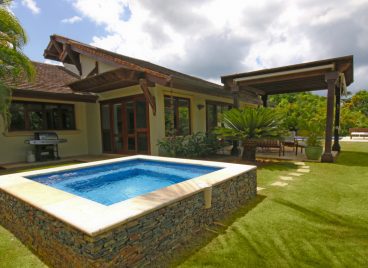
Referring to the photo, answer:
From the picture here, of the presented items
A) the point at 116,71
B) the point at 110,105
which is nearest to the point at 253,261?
the point at 116,71

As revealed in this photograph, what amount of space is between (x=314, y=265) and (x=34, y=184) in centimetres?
460

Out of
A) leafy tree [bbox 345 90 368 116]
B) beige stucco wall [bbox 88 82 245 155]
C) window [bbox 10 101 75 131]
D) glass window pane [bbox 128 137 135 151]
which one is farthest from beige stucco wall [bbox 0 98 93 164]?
leafy tree [bbox 345 90 368 116]

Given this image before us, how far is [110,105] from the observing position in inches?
468

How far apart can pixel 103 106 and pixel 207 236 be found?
1074cm

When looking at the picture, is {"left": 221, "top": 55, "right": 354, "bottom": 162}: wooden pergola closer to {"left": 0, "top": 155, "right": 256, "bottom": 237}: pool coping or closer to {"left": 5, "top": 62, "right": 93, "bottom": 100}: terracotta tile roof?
{"left": 0, "top": 155, "right": 256, "bottom": 237}: pool coping

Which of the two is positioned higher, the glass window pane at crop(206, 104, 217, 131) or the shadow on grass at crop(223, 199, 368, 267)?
the glass window pane at crop(206, 104, 217, 131)

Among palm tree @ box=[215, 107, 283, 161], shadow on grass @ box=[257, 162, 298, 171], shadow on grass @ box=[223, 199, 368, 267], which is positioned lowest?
shadow on grass @ box=[223, 199, 368, 267]

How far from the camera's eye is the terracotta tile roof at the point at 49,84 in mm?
9398

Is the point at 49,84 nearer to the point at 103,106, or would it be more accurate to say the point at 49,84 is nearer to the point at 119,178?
the point at 103,106

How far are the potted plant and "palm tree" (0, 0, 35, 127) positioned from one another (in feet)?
35.7

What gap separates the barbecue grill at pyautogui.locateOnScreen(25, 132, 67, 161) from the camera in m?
10.1

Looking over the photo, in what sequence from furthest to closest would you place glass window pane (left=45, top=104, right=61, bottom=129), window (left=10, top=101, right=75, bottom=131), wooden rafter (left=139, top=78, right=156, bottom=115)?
glass window pane (left=45, top=104, right=61, bottom=129), window (left=10, top=101, right=75, bottom=131), wooden rafter (left=139, top=78, right=156, bottom=115)

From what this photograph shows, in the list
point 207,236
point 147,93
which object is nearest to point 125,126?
point 147,93

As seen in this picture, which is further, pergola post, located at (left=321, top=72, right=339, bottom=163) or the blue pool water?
pergola post, located at (left=321, top=72, right=339, bottom=163)
